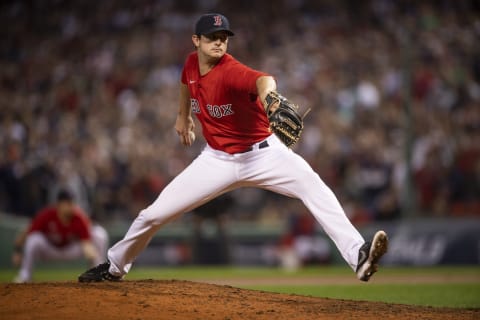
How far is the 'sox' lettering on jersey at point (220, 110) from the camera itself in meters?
6.28

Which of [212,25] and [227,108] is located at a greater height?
[212,25]

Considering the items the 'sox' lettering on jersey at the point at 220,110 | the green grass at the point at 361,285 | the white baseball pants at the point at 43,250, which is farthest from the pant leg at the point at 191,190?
the white baseball pants at the point at 43,250

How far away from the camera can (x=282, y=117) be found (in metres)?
5.48

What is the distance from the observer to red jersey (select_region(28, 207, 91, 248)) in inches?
459

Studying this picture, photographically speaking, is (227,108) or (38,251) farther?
(38,251)

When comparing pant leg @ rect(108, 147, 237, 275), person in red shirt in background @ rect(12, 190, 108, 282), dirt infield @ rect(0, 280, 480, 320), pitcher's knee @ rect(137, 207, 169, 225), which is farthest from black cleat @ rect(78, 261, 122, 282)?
person in red shirt in background @ rect(12, 190, 108, 282)

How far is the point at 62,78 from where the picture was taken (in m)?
19.3

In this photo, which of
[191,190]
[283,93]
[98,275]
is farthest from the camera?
[283,93]

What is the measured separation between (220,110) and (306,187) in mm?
890

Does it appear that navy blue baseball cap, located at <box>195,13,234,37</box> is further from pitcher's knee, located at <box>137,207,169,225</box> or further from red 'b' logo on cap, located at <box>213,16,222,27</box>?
pitcher's knee, located at <box>137,207,169,225</box>

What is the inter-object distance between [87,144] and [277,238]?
4.28m

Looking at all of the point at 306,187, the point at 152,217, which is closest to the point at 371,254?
the point at 306,187

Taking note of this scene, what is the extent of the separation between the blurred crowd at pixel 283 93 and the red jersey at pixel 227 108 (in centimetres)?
798

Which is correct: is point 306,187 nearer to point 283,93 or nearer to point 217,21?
point 217,21
